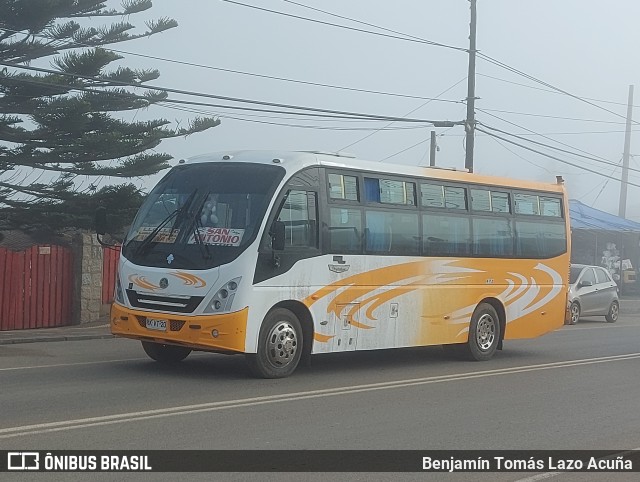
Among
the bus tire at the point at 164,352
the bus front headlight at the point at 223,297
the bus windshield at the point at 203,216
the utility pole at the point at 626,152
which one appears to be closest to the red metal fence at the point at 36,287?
the bus tire at the point at 164,352

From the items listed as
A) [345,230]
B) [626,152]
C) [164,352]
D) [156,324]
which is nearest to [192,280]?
[156,324]

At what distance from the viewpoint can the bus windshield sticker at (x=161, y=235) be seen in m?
11.9

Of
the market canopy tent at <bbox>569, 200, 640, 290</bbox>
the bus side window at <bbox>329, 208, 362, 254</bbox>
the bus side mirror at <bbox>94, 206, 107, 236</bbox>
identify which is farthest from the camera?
the market canopy tent at <bbox>569, 200, 640, 290</bbox>

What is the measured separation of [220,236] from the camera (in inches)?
460

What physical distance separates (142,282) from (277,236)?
1814 mm

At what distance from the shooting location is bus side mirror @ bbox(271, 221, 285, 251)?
38.2 ft

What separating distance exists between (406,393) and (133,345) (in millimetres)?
6663

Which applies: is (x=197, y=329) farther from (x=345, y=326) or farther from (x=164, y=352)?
(x=345, y=326)

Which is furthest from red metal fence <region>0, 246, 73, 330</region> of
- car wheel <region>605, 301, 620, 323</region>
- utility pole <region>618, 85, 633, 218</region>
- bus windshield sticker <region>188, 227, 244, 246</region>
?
utility pole <region>618, 85, 633, 218</region>

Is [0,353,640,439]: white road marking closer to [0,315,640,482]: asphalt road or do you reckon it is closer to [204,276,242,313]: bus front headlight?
[0,315,640,482]: asphalt road

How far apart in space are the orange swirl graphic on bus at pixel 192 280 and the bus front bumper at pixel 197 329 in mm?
390

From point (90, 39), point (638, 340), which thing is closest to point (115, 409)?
point (638, 340)

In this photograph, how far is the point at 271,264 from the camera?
11734 mm

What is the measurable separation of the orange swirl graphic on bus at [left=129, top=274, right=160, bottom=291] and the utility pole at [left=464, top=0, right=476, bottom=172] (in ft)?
59.6
